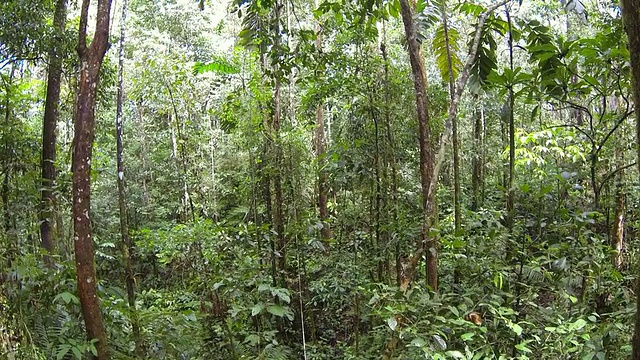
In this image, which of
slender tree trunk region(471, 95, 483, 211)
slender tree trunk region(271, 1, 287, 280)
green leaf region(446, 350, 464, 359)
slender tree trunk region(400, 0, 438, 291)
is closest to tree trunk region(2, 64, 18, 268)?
slender tree trunk region(271, 1, 287, 280)

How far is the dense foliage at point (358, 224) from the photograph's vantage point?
10.2 feet

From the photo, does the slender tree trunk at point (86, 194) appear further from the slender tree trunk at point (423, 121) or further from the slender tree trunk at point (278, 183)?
the slender tree trunk at point (278, 183)

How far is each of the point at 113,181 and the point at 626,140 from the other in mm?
12030

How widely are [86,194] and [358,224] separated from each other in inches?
148

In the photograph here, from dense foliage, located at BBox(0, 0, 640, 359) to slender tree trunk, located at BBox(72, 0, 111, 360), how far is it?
16 centimetres

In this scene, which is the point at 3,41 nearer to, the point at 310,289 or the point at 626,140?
the point at 310,289

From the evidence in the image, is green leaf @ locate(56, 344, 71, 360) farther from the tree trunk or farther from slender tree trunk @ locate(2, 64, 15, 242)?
slender tree trunk @ locate(2, 64, 15, 242)

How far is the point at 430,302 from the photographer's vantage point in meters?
2.82

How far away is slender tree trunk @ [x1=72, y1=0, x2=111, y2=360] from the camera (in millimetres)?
3215

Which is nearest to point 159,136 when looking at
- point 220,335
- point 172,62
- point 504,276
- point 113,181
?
point 113,181

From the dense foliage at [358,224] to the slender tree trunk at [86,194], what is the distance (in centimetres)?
16

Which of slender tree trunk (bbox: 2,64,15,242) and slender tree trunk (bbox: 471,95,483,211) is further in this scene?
slender tree trunk (bbox: 471,95,483,211)

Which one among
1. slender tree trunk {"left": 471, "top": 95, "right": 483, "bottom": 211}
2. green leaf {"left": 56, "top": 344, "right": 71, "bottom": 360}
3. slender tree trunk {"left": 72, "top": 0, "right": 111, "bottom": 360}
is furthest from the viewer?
slender tree trunk {"left": 471, "top": 95, "right": 483, "bottom": 211}

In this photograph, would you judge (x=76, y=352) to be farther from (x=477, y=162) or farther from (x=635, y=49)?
(x=477, y=162)
